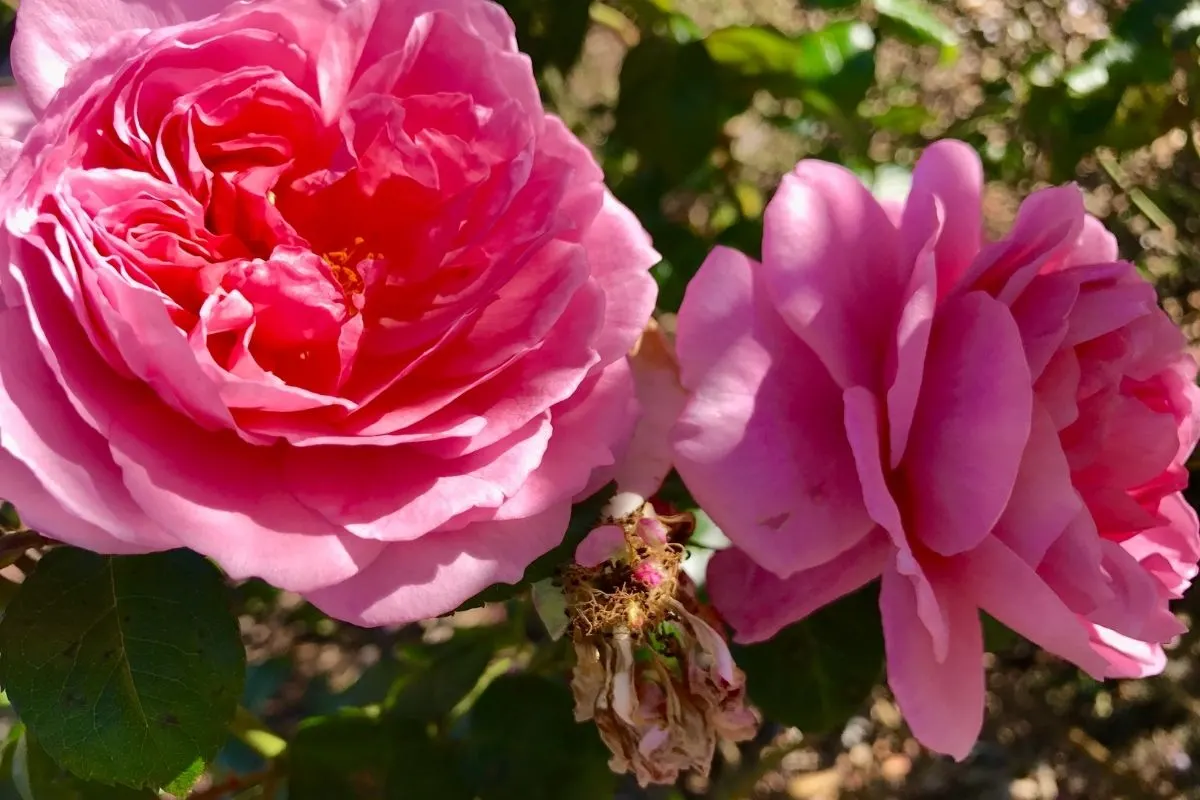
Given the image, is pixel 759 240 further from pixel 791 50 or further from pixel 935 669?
pixel 935 669

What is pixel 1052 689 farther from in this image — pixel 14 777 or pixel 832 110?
pixel 14 777

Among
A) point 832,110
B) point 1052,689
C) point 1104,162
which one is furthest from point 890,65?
point 1052,689

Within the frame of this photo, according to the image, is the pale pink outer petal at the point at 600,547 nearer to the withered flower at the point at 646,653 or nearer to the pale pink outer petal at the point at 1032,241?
the withered flower at the point at 646,653

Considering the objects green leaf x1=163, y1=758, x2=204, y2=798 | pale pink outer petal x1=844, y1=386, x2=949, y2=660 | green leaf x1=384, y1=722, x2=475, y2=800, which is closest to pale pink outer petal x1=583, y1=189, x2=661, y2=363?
pale pink outer petal x1=844, y1=386, x2=949, y2=660

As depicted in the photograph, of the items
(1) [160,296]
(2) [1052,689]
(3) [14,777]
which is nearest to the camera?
(1) [160,296]

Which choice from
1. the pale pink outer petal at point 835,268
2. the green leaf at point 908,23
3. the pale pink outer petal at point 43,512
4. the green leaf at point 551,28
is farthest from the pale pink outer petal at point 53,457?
the green leaf at point 908,23

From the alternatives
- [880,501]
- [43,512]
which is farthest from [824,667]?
[43,512]
